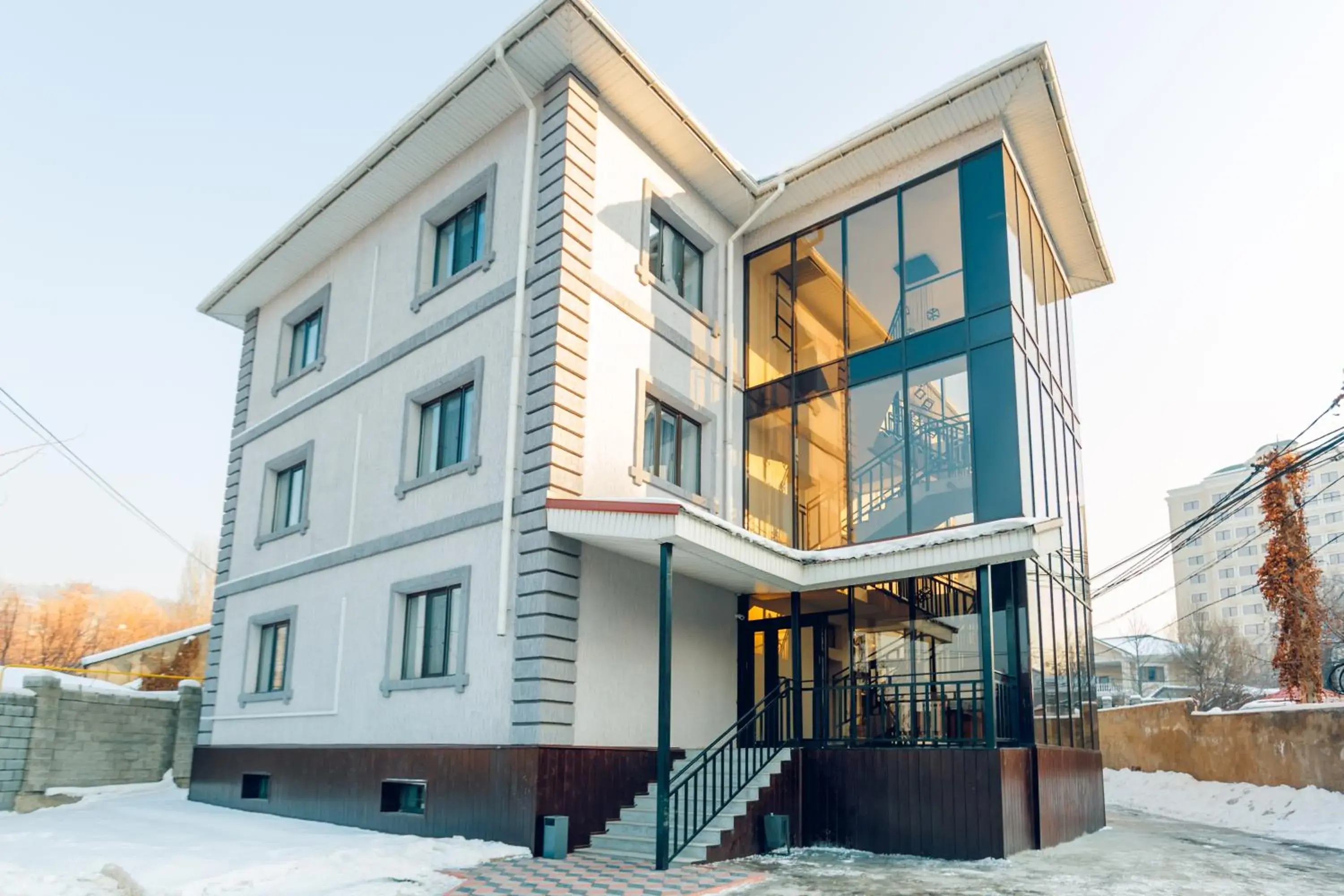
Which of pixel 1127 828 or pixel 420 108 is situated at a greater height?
pixel 420 108

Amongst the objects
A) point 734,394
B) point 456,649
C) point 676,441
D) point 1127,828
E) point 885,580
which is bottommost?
point 1127,828

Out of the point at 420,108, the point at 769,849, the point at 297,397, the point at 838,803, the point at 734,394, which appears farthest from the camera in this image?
the point at 297,397

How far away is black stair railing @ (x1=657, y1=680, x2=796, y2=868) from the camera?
962cm

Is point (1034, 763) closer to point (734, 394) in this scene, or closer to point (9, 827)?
point (734, 394)

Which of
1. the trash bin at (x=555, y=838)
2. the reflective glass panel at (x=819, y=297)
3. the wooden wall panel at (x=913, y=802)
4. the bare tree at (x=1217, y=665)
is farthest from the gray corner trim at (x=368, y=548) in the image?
the bare tree at (x=1217, y=665)

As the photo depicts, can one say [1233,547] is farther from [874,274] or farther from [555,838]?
[555,838]

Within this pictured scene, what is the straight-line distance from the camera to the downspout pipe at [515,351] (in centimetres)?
1088

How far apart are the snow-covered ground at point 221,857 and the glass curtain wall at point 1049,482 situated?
6.61 metres

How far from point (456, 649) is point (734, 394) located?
5.59m

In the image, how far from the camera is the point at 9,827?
12.1 metres

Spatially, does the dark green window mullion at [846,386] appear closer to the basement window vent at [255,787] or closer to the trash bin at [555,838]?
the trash bin at [555,838]

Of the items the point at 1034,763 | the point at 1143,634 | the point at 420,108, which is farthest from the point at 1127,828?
the point at 1143,634

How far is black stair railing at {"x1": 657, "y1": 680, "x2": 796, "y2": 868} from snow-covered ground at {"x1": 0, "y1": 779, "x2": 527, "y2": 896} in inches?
64.4

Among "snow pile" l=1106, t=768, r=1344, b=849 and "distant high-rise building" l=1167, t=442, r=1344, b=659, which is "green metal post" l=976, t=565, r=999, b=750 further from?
"distant high-rise building" l=1167, t=442, r=1344, b=659
